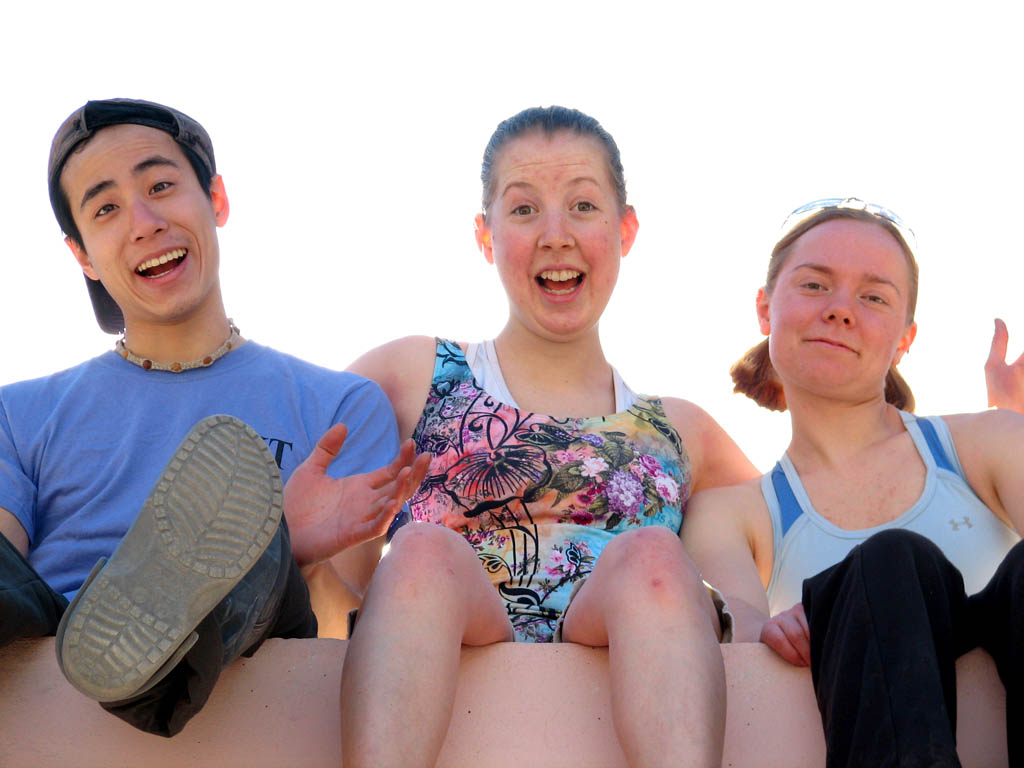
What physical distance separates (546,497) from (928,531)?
847 millimetres

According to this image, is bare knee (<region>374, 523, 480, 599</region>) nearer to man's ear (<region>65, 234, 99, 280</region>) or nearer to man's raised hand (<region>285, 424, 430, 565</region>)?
man's raised hand (<region>285, 424, 430, 565</region>)

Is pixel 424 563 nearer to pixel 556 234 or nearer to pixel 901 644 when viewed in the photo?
pixel 901 644

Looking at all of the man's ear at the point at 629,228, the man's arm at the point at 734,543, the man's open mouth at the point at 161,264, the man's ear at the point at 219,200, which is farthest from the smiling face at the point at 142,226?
the man's arm at the point at 734,543

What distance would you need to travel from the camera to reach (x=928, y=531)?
8.61 feet

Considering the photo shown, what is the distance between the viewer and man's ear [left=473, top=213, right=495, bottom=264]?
321cm

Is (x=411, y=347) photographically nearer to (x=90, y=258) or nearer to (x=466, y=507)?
A: (x=466, y=507)

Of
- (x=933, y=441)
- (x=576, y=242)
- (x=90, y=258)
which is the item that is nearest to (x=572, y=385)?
(x=576, y=242)

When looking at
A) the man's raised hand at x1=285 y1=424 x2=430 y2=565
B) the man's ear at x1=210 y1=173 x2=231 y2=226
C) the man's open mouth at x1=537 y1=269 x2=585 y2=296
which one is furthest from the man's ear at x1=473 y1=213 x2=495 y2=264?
A: the man's raised hand at x1=285 y1=424 x2=430 y2=565

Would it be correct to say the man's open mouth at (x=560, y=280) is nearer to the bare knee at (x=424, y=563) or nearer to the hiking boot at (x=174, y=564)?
the bare knee at (x=424, y=563)

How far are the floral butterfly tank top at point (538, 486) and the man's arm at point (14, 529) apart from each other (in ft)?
2.86

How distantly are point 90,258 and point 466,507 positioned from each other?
1.13 meters

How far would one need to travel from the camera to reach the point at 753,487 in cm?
287

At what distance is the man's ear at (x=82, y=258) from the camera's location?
9.82ft

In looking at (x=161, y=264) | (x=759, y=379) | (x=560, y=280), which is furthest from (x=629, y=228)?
(x=161, y=264)
